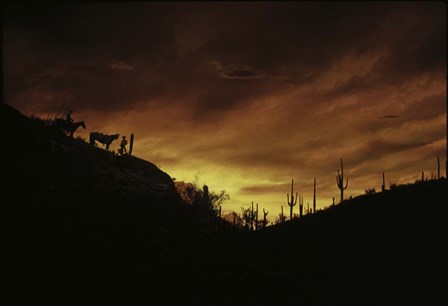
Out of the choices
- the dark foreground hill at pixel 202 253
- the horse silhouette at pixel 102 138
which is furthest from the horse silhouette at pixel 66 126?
the dark foreground hill at pixel 202 253

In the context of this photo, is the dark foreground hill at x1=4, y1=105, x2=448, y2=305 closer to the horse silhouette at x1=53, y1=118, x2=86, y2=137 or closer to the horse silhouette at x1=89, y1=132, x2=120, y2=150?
the horse silhouette at x1=53, y1=118, x2=86, y2=137

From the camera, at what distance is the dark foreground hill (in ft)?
39.6

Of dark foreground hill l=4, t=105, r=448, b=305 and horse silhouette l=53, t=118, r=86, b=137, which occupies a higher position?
horse silhouette l=53, t=118, r=86, b=137

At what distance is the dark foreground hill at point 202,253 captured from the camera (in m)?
12.1

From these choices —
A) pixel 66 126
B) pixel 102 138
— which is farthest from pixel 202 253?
pixel 102 138

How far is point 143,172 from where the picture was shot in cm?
4244

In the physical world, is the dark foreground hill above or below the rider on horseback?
below

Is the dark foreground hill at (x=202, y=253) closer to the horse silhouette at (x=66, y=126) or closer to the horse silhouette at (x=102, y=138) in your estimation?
the horse silhouette at (x=66, y=126)

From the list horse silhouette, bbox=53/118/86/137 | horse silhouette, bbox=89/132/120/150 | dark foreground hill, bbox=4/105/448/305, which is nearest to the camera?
dark foreground hill, bbox=4/105/448/305

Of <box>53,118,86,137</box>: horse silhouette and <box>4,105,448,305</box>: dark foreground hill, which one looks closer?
<box>4,105,448,305</box>: dark foreground hill

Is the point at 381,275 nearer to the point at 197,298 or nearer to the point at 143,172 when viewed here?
the point at 197,298

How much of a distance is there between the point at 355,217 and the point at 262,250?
8551mm

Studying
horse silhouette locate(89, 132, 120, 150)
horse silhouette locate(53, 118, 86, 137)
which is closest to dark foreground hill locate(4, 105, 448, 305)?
horse silhouette locate(53, 118, 86, 137)

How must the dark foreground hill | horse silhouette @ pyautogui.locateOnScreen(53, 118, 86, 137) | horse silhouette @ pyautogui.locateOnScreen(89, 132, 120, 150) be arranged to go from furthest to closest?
horse silhouette @ pyautogui.locateOnScreen(89, 132, 120, 150)
horse silhouette @ pyautogui.locateOnScreen(53, 118, 86, 137)
the dark foreground hill
